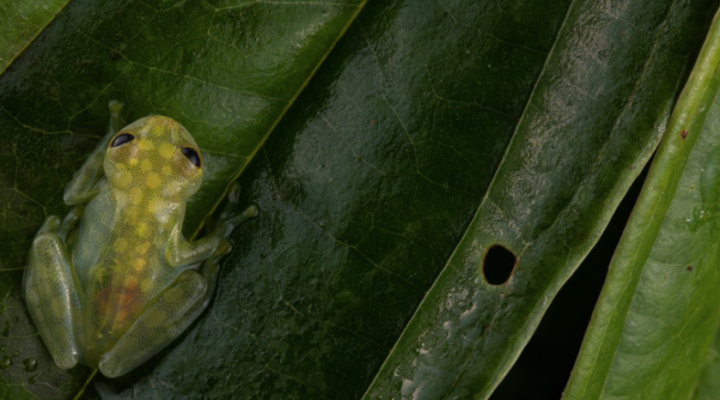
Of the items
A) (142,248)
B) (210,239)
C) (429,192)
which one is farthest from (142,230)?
(429,192)

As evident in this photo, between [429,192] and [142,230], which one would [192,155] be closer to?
[142,230]

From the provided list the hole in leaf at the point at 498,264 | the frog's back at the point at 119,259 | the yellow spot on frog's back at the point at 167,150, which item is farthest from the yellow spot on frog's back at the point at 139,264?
the hole in leaf at the point at 498,264

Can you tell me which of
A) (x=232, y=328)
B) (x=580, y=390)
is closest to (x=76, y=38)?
(x=232, y=328)

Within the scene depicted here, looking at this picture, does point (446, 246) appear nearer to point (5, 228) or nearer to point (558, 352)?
point (558, 352)

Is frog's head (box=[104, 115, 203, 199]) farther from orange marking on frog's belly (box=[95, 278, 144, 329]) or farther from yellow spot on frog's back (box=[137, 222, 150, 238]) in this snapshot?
orange marking on frog's belly (box=[95, 278, 144, 329])

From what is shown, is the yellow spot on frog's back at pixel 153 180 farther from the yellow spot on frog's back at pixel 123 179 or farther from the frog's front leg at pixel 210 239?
the frog's front leg at pixel 210 239

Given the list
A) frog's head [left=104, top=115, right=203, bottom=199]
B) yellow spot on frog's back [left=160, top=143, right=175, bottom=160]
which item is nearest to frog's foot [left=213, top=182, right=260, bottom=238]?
frog's head [left=104, top=115, right=203, bottom=199]

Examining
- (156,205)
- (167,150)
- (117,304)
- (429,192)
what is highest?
(429,192)
